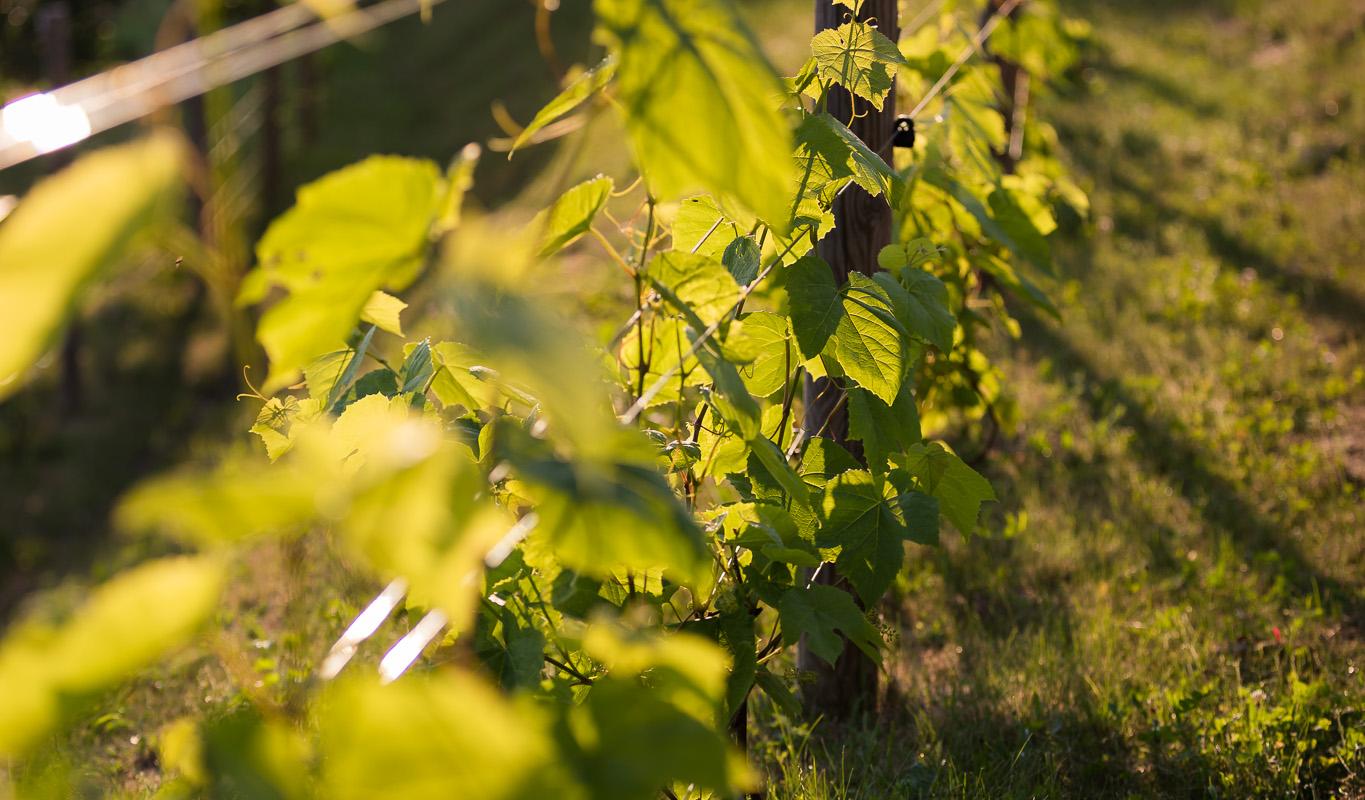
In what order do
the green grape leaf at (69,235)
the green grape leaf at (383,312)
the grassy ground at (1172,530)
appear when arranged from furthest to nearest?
1. the grassy ground at (1172,530)
2. the green grape leaf at (383,312)
3. the green grape leaf at (69,235)

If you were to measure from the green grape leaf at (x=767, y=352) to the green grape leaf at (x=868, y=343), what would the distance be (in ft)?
0.27

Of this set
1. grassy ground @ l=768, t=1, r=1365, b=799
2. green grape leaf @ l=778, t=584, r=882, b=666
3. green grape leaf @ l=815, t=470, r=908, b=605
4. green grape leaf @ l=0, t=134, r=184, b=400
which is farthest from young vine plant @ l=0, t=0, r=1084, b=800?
grassy ground @ l=768, t=1, r=1365, b=799

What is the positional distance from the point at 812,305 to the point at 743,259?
0.15m

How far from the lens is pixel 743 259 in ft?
4.50

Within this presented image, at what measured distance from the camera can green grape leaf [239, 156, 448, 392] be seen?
2.15 ft

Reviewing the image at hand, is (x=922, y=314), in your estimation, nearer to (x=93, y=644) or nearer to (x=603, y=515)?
(x=603, y=515)

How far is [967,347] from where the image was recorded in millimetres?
2766

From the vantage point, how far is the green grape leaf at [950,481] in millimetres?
1636

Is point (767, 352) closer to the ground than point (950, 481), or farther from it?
farther from it

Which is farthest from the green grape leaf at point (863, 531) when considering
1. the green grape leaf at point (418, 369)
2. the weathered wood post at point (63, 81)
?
the weathered wood post at point (63, 81)

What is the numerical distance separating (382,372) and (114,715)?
5.77ft

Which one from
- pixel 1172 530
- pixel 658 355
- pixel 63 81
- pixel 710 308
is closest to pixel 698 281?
pixel 710 308

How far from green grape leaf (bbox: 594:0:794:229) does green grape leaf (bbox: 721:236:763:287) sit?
0.65 metres

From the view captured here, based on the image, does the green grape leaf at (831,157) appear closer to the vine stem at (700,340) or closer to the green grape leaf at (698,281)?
the vine stem at (700,340)
